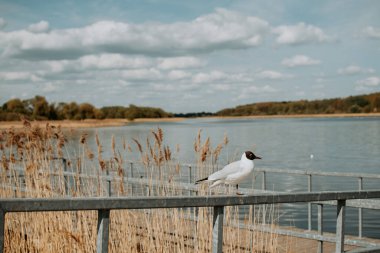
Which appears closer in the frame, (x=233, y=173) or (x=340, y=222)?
(x=340, y=222)

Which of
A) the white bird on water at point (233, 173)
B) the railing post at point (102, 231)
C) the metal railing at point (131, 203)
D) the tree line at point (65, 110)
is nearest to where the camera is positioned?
the metal railing at point (131, 203)

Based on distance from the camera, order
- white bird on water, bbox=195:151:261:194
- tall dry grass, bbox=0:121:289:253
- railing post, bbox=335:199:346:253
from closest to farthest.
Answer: railing post, bbox=335:199:346:253 < white bird on water, bbox=195:151:261:194 < tall dry grass, bbox=0:121:289:253

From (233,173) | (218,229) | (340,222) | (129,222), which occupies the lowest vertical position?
(129,222)

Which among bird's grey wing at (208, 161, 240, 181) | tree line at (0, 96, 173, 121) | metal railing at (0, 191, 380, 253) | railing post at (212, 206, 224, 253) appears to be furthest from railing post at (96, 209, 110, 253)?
tree line at (0, 96, 173, 121)

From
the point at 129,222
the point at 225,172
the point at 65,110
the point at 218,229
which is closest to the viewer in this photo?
the point at 218,229

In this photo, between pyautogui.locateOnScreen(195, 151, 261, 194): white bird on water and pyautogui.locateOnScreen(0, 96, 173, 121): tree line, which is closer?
pyautogui.locateOnScreen(195, 151, 261, 194): white bird on water

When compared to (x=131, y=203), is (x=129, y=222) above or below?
below

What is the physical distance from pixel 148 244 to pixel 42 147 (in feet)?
9.00

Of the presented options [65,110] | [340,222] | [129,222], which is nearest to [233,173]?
[340,222]

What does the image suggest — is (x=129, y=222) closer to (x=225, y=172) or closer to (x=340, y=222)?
(x=225, y=172)

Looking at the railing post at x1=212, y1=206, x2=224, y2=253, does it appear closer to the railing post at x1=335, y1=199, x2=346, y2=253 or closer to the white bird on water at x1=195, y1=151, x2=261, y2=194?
the railing post at x1=335, y1=199, x2=346, y2=253

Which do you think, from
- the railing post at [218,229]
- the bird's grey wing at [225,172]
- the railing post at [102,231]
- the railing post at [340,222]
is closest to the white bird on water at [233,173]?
the bird's grey wing at [225,172]

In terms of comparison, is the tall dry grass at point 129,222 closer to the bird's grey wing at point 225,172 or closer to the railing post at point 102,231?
the bird's grey wing at point 225,172

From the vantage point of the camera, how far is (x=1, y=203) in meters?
2.21
